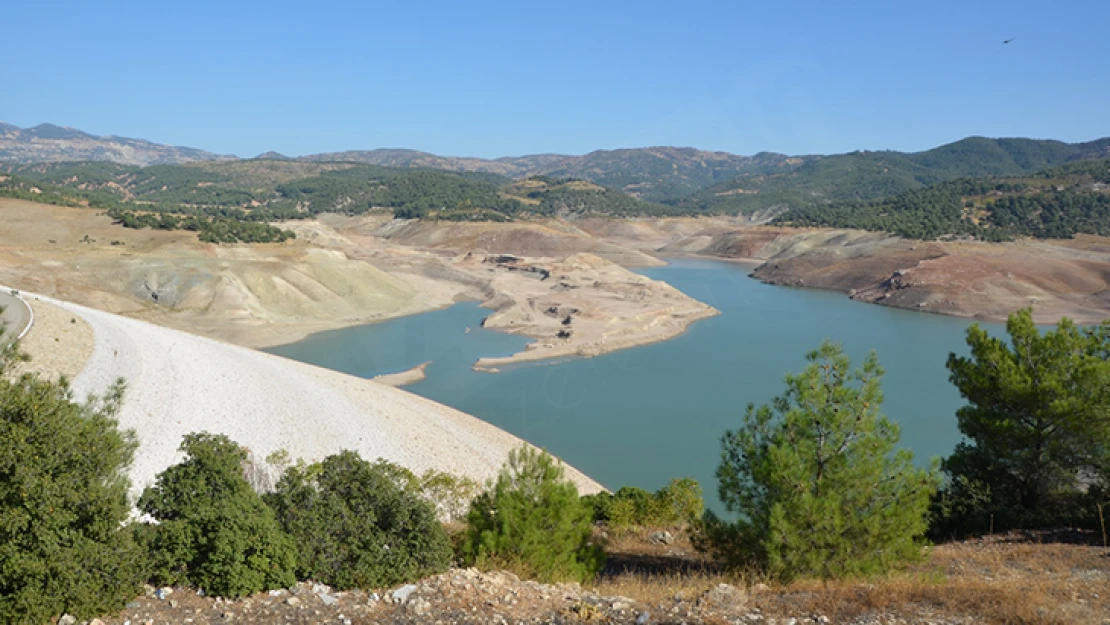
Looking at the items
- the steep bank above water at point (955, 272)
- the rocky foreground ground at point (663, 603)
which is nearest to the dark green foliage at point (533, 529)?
the rocky foreground ground at point (663, 603)

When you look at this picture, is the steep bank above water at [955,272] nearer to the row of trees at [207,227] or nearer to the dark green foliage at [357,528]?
the row of trees at [207,227]

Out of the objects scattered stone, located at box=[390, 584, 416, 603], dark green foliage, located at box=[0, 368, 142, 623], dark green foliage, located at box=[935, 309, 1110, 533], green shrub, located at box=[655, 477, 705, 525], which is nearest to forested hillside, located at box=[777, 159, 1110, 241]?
dark green foliage, located at box=[935, 309, 1110, 533]

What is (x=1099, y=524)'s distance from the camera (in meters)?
14.3

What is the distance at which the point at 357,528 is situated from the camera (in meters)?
10.0

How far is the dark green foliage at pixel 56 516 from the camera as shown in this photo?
777cm

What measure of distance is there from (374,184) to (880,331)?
451 feet

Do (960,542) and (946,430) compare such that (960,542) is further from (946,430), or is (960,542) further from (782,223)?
(782,223)

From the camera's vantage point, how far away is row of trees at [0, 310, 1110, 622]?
8070 millimetres

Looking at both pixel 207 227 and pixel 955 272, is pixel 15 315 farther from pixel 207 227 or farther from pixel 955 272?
pixel 955 272

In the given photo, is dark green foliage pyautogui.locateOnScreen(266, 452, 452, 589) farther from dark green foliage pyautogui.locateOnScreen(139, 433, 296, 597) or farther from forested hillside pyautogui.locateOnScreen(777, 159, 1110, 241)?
forested hillside pyautogui.locateOnScreen(777, 159, 1110, 241)

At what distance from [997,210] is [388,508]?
122 metres

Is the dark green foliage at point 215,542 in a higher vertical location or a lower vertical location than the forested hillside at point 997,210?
lower

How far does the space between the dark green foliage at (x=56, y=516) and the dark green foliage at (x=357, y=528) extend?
202cm

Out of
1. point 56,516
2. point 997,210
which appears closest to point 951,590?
point 56,516
